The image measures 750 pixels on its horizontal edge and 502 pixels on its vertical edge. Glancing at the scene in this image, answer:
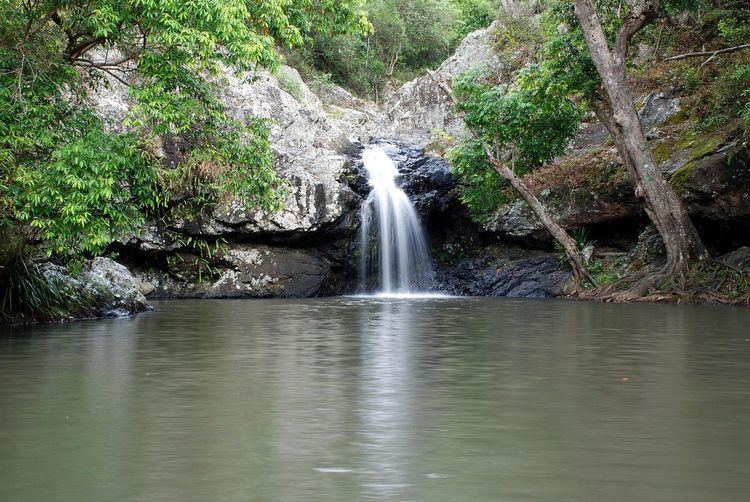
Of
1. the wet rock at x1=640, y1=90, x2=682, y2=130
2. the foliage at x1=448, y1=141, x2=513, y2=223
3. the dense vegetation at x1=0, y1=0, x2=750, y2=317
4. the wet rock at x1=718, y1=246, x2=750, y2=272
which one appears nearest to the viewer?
the dense vegetation at x1=0, y1=0, x2=750, y2=317

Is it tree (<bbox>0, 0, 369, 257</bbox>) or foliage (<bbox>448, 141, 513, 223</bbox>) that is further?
foliage (<bbox>448, 141, 513, 223</bbox>)

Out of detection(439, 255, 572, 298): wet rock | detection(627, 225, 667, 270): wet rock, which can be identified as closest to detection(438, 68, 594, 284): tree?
detection(439, 255, 572, 298): wet rock

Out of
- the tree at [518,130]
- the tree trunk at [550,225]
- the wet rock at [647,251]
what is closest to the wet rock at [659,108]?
the tree at [518,130]

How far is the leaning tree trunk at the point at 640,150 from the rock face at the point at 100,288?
1174 cm

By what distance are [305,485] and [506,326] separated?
10134mm

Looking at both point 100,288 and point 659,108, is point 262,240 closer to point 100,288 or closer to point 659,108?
point 100,288

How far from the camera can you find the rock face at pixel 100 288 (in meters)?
16.2

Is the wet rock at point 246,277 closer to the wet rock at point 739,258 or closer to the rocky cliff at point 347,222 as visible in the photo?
the rocky cliff at point 347,222

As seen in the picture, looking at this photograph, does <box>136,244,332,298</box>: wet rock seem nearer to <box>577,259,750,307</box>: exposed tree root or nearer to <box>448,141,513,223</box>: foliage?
<box>448,141,513,223</box>: foliage

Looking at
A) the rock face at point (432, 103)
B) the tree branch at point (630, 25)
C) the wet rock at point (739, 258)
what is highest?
the rock face at point (432, 103)

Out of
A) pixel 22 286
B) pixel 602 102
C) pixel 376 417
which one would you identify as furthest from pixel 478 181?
pixel 376 417

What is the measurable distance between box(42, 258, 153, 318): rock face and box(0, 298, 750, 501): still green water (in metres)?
3.75

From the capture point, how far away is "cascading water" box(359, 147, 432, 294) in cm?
2780

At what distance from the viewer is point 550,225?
23.7 meters
